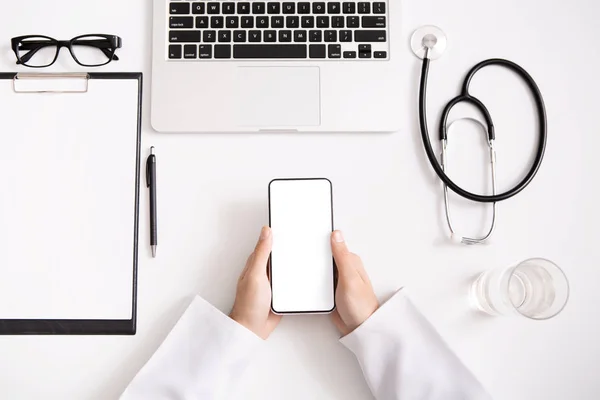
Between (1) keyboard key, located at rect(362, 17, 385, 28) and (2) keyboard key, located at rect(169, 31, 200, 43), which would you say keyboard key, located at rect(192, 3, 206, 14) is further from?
(1) keyboard key, located at rect(362, 17, 385, 28)

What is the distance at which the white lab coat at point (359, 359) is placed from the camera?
0.63 meters

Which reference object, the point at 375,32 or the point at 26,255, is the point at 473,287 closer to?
the point at 375,32

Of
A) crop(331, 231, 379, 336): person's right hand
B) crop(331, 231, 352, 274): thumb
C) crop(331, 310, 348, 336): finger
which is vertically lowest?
crop(331, 310, 348, 336): finger

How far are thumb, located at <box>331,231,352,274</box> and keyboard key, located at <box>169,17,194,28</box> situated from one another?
407mm

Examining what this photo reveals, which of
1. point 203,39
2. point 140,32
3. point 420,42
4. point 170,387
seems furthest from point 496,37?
point 170,387

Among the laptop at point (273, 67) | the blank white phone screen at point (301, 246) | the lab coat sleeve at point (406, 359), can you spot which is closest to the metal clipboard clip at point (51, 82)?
the laptop at point (273, 67)

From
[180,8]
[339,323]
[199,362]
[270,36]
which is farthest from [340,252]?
[180,8]

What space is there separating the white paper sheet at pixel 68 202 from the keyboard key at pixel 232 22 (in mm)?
181

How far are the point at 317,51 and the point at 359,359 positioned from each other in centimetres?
48

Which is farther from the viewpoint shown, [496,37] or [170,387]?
[496,37]

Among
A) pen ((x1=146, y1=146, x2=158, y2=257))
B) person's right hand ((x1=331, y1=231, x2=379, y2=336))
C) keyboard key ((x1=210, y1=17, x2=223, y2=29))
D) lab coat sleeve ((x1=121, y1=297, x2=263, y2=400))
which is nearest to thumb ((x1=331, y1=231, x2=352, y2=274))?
person's right hand ((x1=331, y1=231, x2=379, y2=336))

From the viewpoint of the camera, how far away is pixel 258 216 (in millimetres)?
705

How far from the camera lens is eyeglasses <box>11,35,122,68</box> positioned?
2.36ft

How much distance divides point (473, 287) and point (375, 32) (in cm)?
44
